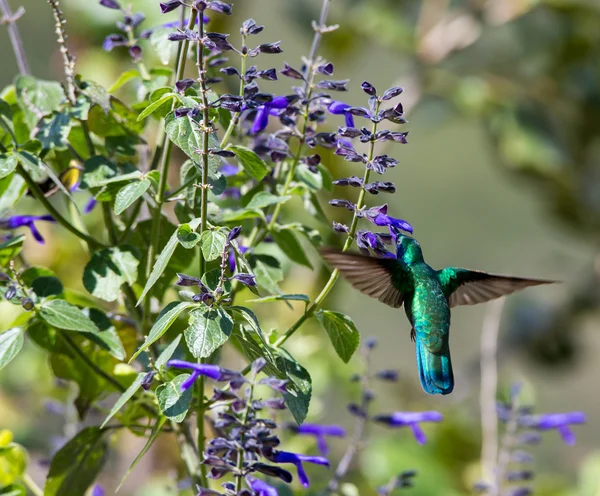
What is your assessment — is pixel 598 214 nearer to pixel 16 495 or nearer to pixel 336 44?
pixel 336 44

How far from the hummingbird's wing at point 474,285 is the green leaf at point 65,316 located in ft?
1.65

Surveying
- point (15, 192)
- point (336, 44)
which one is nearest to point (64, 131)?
point (15, 192)

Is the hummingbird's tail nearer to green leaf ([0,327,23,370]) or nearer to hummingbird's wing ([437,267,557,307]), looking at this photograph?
hummingbird's wing ([437,267,557,307])

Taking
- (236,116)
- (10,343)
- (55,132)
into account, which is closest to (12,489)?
(10,343)

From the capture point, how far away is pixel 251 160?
852 millimetres

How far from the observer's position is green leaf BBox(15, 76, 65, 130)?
947 mm

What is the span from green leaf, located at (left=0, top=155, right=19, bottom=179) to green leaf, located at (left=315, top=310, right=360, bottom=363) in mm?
349

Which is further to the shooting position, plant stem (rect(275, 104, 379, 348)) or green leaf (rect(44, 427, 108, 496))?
green leaf (rect(44, 427, 108, 496))

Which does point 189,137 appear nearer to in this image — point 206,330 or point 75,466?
point 206,330

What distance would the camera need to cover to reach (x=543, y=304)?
4.13 meters

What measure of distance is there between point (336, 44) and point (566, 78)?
3.66ft

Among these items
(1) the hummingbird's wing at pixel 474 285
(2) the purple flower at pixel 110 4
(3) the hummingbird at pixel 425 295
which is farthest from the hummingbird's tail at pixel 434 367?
(2) the purple flower at pixel 110 4

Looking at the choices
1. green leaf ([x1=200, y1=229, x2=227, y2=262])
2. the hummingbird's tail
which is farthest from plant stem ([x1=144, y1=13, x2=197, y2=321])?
the hummingbird's tail

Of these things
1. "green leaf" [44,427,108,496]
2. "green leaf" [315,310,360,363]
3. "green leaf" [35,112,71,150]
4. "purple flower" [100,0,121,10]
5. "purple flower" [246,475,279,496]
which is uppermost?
"purple flower" [100,0,121,10]
